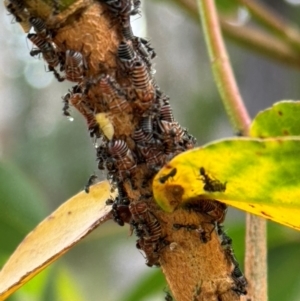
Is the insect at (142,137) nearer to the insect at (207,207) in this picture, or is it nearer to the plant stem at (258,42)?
the insect at (207,207)

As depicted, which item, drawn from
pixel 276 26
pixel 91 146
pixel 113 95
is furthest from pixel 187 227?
pixel 91 146

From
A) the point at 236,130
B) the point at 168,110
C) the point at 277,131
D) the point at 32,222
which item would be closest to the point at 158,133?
the point at 168,110

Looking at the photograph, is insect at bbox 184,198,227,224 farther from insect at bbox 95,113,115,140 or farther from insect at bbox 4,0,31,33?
insect at bbox 4,0,31,33

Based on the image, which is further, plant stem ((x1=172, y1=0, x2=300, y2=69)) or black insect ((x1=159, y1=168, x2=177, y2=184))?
plant stem ((x1=172, y1=0, x2=300, y2=69))

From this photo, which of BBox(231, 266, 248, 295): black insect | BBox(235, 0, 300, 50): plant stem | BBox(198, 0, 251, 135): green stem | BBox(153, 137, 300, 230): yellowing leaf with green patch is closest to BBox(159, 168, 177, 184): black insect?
BBox(153, 137, 300, 230): yellowing leaf with green patch

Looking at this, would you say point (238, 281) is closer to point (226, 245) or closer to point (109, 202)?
point (226, 245)

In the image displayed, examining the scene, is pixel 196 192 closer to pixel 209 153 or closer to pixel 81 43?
pixel 209 153
